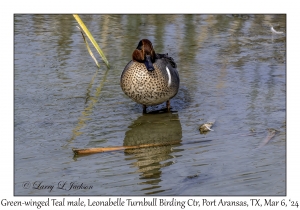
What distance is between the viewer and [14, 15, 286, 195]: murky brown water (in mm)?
4332

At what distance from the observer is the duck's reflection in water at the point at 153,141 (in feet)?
14.8

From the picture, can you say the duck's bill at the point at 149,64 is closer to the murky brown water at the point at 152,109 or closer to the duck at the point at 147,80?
the duck at the point at 147,80

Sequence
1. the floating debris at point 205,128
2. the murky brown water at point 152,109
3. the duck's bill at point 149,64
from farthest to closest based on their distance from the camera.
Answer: the duck's bill at point 149,64 < the floating debris at point 205,128 < the murky brown water at point 152,109

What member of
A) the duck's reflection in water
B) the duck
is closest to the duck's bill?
the duck

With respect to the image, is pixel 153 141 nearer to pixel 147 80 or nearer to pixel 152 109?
pixel 147 80

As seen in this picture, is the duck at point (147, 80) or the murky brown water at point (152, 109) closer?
the murky brown water at point (152, 109)

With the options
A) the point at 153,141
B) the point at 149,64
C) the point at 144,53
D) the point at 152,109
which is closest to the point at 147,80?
the point at 149,64

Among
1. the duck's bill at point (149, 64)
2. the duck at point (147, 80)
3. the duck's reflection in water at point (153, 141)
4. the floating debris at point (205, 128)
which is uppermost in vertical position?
the duck's bill at point (149, 64)

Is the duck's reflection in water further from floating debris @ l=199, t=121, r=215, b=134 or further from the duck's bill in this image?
the duck's bill

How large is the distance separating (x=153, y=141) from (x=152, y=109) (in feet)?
3.50

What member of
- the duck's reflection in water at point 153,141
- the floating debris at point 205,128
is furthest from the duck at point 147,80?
the floating debris at point 205,128

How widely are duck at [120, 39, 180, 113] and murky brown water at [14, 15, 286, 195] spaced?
0.79 ft

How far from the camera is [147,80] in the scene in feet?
19.0

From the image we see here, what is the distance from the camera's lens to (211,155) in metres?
4.78
